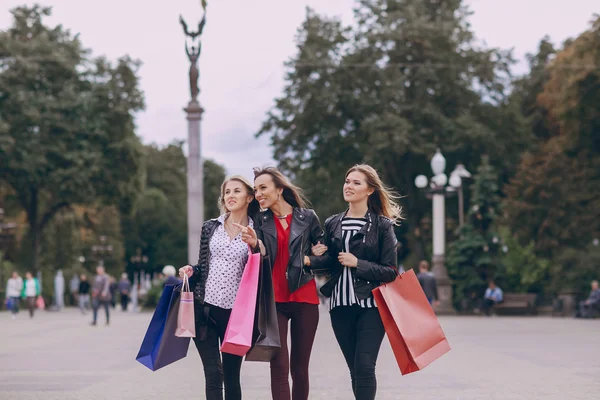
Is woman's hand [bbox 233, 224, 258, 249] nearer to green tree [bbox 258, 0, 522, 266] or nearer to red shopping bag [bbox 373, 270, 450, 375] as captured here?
red shopping bag [bbox 373, 270, 450, 375]

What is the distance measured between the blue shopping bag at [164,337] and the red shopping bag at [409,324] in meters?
1.35

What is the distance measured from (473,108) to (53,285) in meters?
21.2

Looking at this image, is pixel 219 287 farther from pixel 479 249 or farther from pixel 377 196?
pixel 479 249

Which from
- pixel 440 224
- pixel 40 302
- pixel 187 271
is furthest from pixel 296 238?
pixel 40 302

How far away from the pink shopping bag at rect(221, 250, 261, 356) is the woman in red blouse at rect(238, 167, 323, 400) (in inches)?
7.4

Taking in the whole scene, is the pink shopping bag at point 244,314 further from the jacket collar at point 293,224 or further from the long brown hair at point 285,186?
the long brown hair at point 285,186

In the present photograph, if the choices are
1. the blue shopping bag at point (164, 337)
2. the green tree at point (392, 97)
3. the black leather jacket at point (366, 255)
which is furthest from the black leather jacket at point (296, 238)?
the green tree at point (392, 97)

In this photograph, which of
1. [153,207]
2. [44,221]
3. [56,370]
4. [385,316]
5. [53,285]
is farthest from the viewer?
[153,207]

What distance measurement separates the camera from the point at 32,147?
4234 cm

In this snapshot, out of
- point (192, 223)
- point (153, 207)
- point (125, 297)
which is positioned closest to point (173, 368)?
point (192, 223)

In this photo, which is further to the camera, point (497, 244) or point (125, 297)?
point (125, 297)

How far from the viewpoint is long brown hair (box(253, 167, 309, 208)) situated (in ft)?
22.9

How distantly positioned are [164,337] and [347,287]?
1.26m

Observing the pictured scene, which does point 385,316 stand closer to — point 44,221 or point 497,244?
point 497,244
